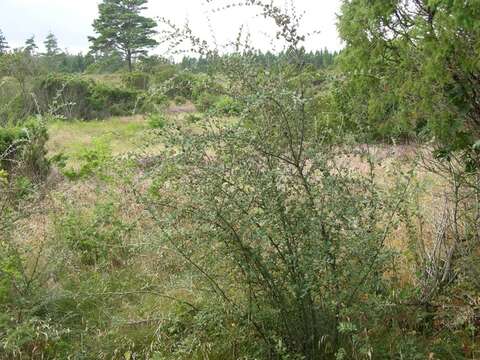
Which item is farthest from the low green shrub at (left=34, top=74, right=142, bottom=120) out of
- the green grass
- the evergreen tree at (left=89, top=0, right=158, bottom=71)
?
the evergreen tree at (left=89, top=0, right=158, bottom=71)

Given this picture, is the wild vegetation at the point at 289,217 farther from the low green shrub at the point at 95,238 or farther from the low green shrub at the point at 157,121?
the low green shrub at the point at 95,238

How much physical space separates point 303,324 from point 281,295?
0.25 m

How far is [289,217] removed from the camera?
2945 millimetres

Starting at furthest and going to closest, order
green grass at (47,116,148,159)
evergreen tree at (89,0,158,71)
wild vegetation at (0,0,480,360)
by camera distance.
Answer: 1. evergreen tree at (89,0,158,71)
2. green grass at (47,116,148,159)
3. wild vegetation at (0,0,480,360)

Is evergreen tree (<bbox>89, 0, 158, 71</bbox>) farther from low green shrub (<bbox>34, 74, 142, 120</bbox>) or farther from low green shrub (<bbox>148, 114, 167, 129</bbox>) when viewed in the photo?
low green shrub (<bbox>148, 114, 167, 129</bbox>)

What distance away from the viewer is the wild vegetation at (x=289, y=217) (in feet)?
9.45

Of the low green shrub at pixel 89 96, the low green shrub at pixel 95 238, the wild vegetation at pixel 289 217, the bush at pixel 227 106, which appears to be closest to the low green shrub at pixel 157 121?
the wild vegetation at pixel 289 217

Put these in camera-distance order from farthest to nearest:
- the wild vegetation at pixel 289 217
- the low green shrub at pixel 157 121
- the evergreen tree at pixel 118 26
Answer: the evergreen tree at pixel 118 26 → the low green shrub at pixel 157 121 → the wild vegetation at pixel 289 217

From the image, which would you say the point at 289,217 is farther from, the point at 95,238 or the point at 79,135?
the point at 79,135

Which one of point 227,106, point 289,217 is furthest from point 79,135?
point 289,217

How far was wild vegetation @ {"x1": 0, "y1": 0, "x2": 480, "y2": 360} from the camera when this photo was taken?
2.88 metres

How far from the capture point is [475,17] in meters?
2.94

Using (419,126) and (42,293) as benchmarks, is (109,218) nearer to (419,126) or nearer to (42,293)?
(42,293)

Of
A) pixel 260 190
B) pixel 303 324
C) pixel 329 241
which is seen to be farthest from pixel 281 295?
pixel 260 190
